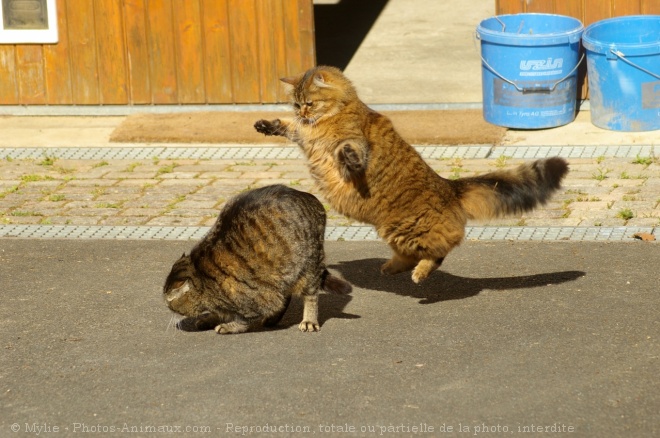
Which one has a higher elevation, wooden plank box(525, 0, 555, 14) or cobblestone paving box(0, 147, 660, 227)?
wooden plank box(525, 0, 555, 14)

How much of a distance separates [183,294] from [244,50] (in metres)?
5.45

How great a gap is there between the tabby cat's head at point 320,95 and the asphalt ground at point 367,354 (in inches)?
46.8

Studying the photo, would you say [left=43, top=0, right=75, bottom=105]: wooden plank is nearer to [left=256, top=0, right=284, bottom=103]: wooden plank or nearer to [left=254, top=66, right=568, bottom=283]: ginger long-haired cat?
[left=256, top=0, right=284, bottom=103]: wooden plank

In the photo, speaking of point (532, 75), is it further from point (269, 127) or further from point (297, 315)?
point (297, 315)

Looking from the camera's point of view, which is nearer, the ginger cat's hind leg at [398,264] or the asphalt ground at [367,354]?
the asphalt ground at [367,354]

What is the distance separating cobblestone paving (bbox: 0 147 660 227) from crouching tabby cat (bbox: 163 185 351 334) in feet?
6.85

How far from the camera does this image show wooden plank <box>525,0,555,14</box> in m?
10.5

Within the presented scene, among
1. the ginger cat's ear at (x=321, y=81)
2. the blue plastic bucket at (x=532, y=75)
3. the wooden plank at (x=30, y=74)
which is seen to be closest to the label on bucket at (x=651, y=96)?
the blue plastic bucket at (x=532, y=75)

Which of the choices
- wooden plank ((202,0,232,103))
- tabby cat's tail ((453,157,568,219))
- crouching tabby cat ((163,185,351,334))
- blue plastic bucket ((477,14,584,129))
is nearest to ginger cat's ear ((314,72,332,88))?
crouching tabby cat ((163,185,351,334))

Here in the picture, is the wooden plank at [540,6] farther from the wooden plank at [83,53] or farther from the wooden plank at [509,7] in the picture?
→ the wooden plank at [83,53]

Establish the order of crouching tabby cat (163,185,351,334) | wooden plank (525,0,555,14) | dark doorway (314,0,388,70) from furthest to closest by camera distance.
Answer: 1. dark doorway (314,0,388,70)
2. wooden plank (525,0,555,14)
3. crouching tabby cat (163,185,351,334)

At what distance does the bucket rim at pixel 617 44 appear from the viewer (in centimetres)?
953

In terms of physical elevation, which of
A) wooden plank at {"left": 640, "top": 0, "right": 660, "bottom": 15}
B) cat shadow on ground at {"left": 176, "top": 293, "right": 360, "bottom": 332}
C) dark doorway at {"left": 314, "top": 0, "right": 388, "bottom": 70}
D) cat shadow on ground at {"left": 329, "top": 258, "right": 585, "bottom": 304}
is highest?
wooden plank at {"left": 640, "top": 0, "right": 660, "bottom": 15}

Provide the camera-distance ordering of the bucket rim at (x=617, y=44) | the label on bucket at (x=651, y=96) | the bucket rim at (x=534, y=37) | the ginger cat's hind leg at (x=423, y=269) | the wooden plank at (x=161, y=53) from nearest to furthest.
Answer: the ginger cat's hind leg at (x=423, y=269) < the bucket rim at (x=617, y=44) < the label on bucket at (x=651, y=96) < the bucket rim at (x=534, y=37) < the wooden plank at (x=161, y=53)
